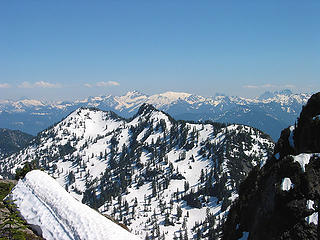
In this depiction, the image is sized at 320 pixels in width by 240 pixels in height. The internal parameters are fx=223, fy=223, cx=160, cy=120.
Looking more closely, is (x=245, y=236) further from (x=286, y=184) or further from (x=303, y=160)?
(x=303, y=160)

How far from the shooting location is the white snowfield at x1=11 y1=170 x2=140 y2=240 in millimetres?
20328

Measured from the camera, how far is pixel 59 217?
21.6 metres

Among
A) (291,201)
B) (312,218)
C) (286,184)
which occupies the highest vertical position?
(286,184)

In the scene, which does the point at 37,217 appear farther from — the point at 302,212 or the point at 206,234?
the point at 206,234

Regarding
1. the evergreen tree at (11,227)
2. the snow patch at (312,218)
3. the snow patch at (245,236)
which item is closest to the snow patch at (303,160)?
the snow patch at (312,218)

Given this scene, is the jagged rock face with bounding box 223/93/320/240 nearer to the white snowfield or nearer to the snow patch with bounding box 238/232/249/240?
the snow patch with bounding box 238/232/249/240

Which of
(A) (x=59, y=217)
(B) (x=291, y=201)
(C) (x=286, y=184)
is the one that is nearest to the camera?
(A) (x=59, y=217)

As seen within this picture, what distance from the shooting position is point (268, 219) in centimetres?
2603

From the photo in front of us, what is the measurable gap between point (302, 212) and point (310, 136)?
16.2 meters

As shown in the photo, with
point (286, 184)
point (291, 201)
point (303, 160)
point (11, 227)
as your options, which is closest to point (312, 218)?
point (291, 201)

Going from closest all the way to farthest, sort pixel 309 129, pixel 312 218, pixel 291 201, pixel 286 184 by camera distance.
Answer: pixel 312 218 → pixel 291 201 → pixel 286 184 → pixel 309 129

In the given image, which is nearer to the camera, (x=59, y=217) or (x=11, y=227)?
(x=11, y=227)

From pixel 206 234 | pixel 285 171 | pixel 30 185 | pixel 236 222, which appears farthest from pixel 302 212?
pixel 206 234

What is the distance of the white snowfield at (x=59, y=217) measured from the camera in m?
20.3
